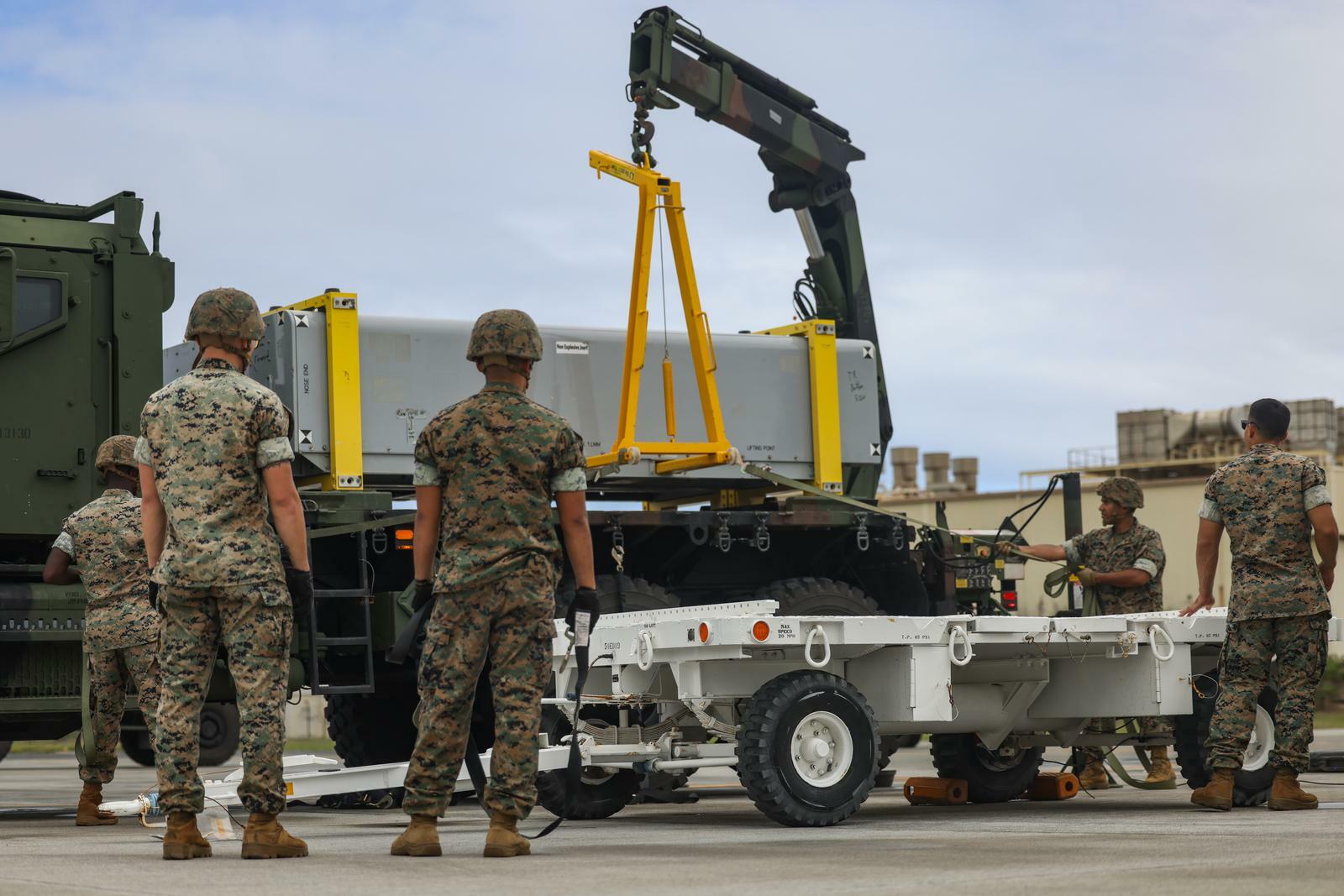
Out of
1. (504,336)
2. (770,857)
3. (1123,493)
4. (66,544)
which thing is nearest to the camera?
(770,857)

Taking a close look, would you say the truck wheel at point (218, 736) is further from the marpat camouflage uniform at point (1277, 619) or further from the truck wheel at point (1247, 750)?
the marpat camouflage uniform at point (1277, 619)

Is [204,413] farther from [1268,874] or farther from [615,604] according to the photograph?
[615,604]

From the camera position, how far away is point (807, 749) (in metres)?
8.17

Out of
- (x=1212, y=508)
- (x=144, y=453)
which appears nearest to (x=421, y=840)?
(x=144, y=453)

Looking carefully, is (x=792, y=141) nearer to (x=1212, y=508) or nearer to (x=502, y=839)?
(x=1212, y=508)

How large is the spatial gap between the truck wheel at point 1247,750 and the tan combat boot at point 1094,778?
1.48 metres

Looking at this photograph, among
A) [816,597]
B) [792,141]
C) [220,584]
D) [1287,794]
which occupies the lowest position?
[1287,794]

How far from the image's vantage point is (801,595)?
41.6 feet

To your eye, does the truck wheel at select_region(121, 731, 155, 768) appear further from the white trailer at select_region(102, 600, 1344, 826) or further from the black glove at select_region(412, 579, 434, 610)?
the black glove at select_region(412, 579, 434, 610)

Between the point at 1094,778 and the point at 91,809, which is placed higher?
the point at 91,809

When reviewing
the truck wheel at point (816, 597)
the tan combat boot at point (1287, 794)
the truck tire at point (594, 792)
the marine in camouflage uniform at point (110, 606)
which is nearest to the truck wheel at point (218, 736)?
the truck wheel at point (816, 597)

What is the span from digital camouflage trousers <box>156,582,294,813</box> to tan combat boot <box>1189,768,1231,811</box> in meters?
4.29

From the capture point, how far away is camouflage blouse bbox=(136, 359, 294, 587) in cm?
656

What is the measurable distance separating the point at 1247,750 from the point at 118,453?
18.0 ft
